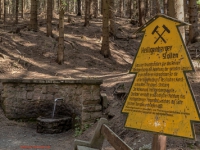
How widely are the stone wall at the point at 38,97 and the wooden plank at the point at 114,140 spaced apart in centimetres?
450

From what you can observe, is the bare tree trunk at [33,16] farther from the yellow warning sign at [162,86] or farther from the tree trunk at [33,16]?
the yellow warning sign at [162,86]

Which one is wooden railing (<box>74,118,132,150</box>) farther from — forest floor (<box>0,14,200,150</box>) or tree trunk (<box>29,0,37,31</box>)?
tree trunk (<box>29,0,37,31</box>)

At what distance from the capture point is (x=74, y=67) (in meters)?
13.8

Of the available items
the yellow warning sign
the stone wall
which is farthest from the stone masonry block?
the yellow warning sign

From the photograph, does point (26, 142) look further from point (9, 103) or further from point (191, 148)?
point (191, 148)

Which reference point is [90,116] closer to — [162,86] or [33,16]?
[162,86]

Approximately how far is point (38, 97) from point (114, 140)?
6033mm

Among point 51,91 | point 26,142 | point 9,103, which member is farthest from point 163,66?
point 9,103

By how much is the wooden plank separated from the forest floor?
1.36 meters

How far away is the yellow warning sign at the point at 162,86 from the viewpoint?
2.43 meters

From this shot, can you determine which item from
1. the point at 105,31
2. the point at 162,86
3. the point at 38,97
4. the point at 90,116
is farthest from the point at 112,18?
the point at 162,86

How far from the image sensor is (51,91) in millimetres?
9164

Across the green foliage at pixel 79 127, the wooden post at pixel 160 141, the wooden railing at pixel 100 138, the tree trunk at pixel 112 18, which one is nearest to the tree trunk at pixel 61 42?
the tree trunk at pixel 112 18

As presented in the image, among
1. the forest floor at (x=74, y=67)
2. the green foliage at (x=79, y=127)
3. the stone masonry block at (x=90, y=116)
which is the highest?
the forest floor at (x=74, y=67)
